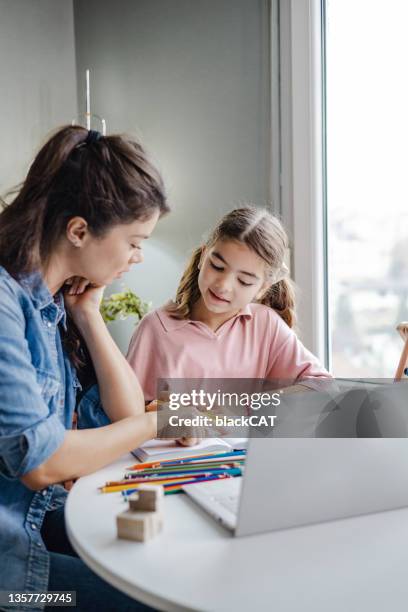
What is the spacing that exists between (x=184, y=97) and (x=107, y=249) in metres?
1.71

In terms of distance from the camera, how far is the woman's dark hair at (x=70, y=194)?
1.10 m

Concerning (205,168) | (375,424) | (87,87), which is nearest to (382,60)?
(205,168)

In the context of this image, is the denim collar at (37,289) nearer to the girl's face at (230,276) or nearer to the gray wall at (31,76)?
the girl's face at (230,276)

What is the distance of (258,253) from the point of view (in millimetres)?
1736

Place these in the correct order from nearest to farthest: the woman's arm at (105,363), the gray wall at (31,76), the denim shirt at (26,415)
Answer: the denim shirt at (26,415) < the woman's arm at (105,363) < the gray wall at (31,76)

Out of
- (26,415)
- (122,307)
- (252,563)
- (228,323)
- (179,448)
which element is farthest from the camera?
(122,307)

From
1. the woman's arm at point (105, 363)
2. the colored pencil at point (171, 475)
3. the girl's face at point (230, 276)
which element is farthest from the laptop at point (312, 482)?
the girl's face at point (230, 276)

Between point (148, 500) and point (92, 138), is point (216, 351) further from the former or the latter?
point (148, 500)

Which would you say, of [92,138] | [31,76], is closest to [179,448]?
[92,138]

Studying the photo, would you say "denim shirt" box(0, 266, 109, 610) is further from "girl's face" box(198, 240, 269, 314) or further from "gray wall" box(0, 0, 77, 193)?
"gray wall" box(0, 0, 77, 193)

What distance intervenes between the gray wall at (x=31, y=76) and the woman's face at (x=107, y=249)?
1.62m

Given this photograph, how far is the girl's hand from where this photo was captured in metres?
1.32

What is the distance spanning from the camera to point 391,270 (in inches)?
83.0

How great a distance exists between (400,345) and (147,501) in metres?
1.51
